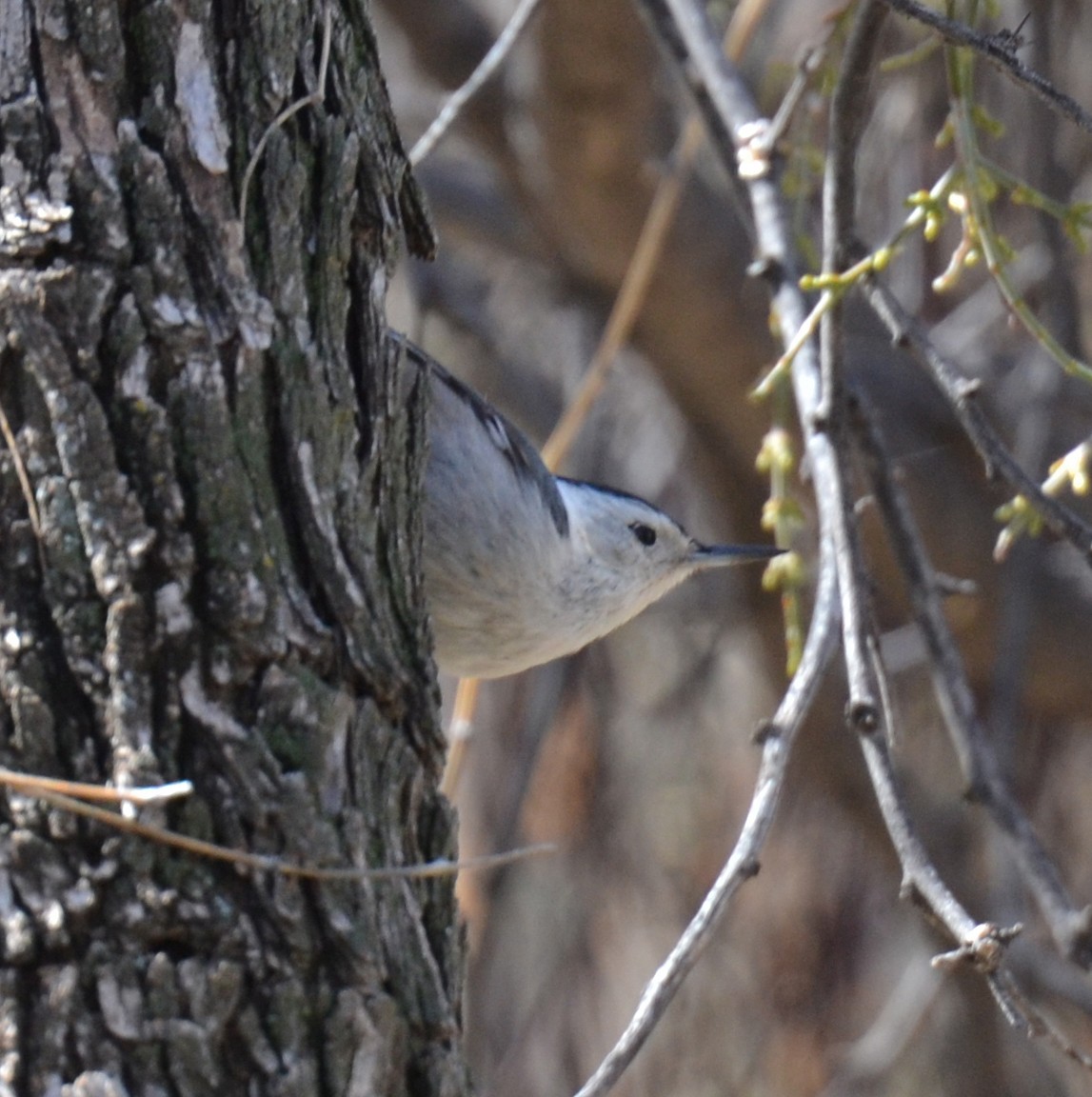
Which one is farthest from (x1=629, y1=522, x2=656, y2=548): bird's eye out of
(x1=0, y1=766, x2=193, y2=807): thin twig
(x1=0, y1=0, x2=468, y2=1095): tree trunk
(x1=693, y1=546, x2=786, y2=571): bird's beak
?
(x1=0, y1=766, x2=193, y2=807): thin twig

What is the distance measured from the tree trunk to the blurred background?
39.7 inches

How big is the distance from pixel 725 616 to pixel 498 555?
9.06ft

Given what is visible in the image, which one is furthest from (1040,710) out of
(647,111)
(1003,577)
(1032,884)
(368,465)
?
(368,465)

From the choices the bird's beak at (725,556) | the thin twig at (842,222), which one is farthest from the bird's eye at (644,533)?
the thin twig at (842,222)

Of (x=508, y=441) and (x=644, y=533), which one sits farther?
(x=644, y=533)

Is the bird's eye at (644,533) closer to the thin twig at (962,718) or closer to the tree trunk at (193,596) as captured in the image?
the thin twig at (962,718)

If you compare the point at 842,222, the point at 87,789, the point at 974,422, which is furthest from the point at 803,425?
the point at 87,789

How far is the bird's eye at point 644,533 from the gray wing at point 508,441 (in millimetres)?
421

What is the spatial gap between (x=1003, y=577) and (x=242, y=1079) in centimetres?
305

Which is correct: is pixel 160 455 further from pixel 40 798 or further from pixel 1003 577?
pixel 1003 577

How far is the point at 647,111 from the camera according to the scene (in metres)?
4.00

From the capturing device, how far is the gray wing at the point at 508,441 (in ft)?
7.69

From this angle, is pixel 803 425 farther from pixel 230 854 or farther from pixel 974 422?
pixel 230 854

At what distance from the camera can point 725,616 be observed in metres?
4.97
